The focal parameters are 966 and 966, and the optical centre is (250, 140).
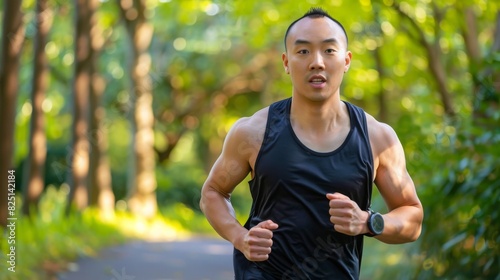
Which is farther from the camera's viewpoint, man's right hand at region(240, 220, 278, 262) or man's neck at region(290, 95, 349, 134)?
man's neck at region(290, 95, 349, 134)

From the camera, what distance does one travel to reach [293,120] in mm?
3938

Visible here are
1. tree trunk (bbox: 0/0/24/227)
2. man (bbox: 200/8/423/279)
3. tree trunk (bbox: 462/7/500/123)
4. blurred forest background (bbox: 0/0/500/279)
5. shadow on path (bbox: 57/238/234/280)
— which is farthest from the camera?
shadow on path (bbox: 57/238/234/280)

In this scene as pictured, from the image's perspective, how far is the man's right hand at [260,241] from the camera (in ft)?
12.0

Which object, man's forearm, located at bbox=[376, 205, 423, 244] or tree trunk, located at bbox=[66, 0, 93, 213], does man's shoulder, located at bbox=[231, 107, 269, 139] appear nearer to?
man's forearm, located at bbox=[376, 205, 423, 244]

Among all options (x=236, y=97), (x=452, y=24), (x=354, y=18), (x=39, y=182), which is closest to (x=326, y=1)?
(x=354, y=18)

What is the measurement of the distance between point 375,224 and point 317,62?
26.3 inches

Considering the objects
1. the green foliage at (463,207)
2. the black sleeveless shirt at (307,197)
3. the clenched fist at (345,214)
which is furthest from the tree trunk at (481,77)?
the clenched fist at (345,214)

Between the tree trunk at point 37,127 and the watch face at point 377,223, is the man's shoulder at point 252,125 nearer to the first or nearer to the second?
the watch face at point 377,223

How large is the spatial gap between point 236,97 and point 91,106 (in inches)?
709

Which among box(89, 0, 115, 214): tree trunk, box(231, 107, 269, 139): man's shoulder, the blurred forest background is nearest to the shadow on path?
the blurred forest background

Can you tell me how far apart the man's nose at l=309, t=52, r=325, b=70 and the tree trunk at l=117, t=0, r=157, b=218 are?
1824 cm

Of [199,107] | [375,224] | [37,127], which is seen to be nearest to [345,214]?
[375,224]

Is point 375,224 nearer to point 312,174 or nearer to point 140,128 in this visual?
point 312,174

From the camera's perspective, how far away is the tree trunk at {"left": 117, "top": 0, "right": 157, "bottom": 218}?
2200 centimetres
